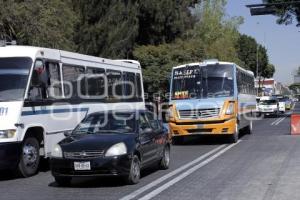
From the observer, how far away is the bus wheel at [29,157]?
13734 millimetres

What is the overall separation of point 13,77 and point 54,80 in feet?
4.46

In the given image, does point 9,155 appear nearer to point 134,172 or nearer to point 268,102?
point 134,172

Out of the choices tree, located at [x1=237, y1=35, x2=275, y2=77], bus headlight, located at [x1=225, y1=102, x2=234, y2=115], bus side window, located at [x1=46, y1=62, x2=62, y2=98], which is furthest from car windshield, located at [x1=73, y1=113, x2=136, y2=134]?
tree, located at [x1=237, y1=35, x2=275, y2=77]

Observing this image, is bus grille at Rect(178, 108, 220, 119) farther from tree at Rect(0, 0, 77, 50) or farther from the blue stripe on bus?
tree at Rect(0, 0, 77, 50)

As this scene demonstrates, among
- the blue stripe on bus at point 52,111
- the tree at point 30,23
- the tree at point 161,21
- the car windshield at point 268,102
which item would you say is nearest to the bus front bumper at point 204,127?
the blue stripe on bus at point 52,111

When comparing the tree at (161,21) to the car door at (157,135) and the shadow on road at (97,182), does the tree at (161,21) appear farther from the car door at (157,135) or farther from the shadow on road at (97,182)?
the shadow on road at (97,182)

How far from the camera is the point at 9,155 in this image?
1314cm

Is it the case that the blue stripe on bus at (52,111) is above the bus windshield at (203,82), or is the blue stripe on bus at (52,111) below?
below

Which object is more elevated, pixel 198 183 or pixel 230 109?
pixel 230 109

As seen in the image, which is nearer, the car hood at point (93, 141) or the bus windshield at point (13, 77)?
the car hood at point (93, 141)

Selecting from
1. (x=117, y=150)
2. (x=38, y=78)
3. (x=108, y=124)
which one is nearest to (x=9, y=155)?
(x=38, y=78)

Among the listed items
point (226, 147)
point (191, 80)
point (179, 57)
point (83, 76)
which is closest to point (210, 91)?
point (191, 80)

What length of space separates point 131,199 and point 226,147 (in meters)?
11.0

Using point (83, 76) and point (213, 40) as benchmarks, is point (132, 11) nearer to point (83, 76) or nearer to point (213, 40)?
point (213, 40)
